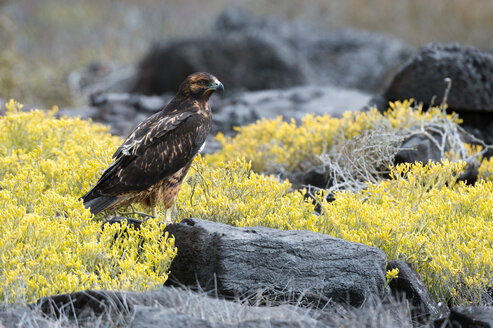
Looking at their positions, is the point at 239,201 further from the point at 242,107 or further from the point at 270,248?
the point at 242,107

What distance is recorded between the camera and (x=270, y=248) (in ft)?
17.1

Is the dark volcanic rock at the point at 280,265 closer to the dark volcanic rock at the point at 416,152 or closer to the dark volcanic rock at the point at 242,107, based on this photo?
the dark volcanic rock at the point at 416,152

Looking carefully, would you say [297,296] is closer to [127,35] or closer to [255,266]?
[255,266]

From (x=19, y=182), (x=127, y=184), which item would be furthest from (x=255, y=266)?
(x=19, y=182)

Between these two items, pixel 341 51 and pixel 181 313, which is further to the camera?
pixel 341 51

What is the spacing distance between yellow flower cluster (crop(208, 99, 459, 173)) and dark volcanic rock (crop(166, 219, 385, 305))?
11.6ft

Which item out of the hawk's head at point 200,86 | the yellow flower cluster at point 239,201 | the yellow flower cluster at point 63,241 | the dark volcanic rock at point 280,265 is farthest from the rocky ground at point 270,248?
the hawk's head at point 200,86

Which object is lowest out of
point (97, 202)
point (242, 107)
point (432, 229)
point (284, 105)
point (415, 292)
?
point (415, 292)

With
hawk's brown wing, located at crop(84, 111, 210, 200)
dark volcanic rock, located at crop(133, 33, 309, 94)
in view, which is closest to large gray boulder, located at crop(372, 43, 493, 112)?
hawk's brown wing, located at crop(84, 111, 210, 200)

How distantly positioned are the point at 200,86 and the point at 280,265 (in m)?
2.21

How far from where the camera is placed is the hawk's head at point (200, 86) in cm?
657

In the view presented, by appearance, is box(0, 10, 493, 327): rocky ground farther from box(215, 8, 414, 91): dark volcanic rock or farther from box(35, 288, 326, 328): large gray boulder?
box(215, 8, 414, 91): dark volcanic rock

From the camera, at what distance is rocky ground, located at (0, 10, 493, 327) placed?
14.2 feet

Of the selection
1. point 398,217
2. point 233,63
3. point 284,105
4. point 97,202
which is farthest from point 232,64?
point 398,217
